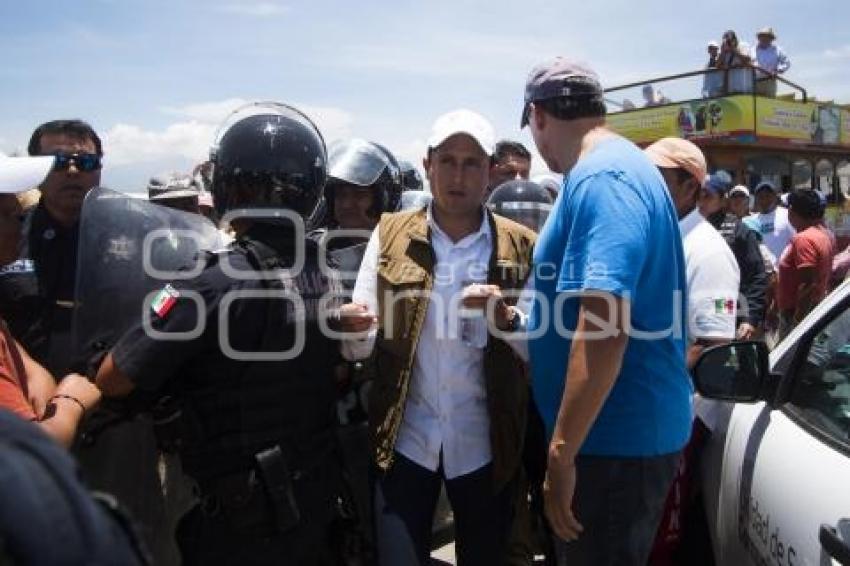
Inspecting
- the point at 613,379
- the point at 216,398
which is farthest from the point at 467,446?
the point at 216,398

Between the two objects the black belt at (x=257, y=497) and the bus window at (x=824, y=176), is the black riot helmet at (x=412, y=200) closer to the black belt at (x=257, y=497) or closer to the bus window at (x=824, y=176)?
the black belt at (x=257, y=497)

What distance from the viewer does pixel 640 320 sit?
73.1 inches

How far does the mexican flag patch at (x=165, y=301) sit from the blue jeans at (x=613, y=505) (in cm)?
110

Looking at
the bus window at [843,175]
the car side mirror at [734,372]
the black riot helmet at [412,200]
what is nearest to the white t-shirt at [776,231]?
the black riot helmet at [412,200]

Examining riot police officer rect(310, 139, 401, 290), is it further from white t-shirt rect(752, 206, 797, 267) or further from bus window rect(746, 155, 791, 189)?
bus window rect(746, 155, 791, 189)

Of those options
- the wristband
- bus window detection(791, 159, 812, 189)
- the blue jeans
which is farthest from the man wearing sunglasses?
bus window detection(791, 159, 812, 189)

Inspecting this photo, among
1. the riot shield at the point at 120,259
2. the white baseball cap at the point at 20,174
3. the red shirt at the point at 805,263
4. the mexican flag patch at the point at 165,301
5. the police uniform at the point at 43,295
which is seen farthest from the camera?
the red shirt at the point at 805,263

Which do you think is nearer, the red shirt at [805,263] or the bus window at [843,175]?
the red shirt at [805,263]

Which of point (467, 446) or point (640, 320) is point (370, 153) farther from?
point (640, 320)

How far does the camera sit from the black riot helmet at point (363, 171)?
322 centimetres

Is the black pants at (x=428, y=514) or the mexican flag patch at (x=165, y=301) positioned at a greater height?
the mexican flag patch at (x=165, y=301)

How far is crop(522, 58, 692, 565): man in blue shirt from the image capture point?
1732 millimetres

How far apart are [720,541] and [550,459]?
769mm

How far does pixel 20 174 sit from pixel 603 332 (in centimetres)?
159
